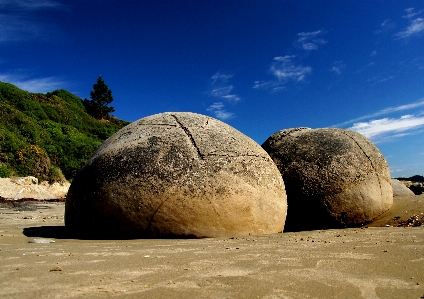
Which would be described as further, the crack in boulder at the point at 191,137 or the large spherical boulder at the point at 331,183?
the large spherical boulder at the point at 331,183

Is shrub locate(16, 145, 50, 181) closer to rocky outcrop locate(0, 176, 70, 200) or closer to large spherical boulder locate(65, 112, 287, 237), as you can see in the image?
rocky outcrop locate(0, 176, 70, 200)

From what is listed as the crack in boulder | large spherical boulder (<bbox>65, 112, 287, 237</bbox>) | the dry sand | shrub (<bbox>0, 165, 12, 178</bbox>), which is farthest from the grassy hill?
the dry sand

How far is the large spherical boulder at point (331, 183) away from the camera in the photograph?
6.01 meters

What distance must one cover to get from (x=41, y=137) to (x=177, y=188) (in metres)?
20.3

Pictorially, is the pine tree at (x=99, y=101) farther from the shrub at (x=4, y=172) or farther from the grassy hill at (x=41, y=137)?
the shrub at (x=4, y=172)

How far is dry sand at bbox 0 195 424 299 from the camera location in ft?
6.43

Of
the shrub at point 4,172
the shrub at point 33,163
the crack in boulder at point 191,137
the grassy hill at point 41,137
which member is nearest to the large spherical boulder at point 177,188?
the crack in boulder at point 191,137

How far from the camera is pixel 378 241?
12.0 feet

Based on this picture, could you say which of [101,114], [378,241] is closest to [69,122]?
[101,114]

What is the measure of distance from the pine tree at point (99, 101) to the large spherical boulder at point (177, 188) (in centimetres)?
3877

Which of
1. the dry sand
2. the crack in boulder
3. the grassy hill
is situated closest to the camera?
the dry sand

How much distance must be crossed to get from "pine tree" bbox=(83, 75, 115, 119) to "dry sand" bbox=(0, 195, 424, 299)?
40211 millimetres

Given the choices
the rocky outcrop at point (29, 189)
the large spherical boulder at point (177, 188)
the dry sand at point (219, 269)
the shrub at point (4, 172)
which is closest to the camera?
the dry sand at point (219, 269)

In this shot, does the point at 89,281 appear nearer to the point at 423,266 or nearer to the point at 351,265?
the point at 351,265
